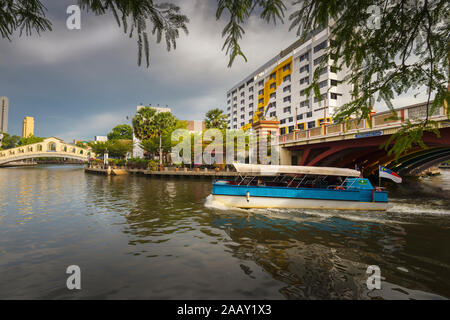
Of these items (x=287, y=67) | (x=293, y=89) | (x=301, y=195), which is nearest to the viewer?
(x=301, y=195)

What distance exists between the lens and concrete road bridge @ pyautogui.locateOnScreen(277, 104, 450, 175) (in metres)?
15.6

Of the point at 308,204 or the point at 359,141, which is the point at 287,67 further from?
the point at 308,204

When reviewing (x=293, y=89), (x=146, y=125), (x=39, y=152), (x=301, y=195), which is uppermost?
(x=293, y=89)

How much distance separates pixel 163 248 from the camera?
27.4 ft

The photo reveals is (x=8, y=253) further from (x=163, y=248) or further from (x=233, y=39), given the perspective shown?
(x=233, y=39)

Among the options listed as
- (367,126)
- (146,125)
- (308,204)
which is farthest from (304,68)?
(308,204)

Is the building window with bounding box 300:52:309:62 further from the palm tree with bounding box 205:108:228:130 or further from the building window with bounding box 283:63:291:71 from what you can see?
the palm tree with bounding box 205:108:228:130

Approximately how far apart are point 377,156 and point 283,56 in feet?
132

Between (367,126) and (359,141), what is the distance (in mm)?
8397

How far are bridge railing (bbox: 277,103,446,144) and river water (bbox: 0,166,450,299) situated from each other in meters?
5.06

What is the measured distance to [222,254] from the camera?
787 cm

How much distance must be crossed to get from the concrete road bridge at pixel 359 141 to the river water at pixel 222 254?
4.50 m

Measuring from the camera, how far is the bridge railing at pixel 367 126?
582 inches

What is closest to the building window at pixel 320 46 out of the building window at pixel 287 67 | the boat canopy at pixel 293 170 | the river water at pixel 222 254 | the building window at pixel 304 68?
the building window at pixel 304 68
